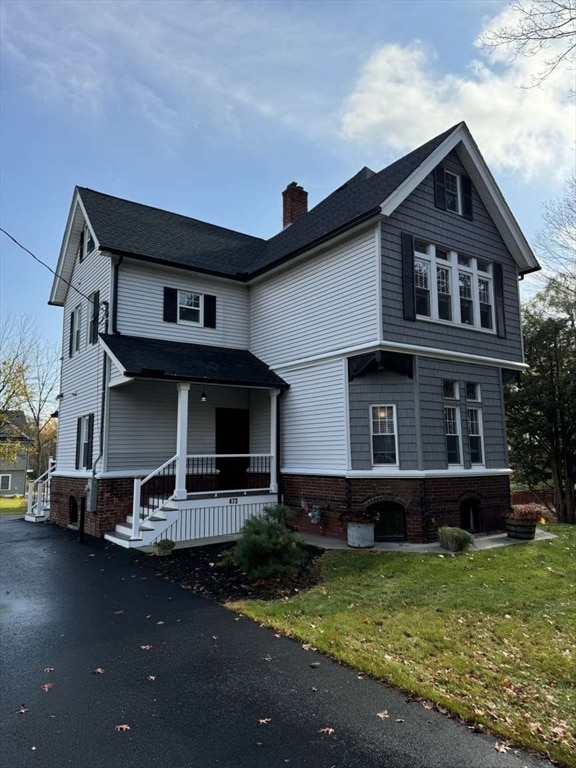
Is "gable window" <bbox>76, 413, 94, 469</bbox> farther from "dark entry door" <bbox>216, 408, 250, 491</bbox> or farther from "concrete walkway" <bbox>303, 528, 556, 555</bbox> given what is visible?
"concrete walkway" <bbox>303, 528, 556, 555</bbox>

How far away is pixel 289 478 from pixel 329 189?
39.3 ft

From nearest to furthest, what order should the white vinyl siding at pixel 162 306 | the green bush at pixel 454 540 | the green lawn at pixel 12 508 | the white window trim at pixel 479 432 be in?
the green bush at pixel 454 540
the white window trim at pixel 479 432
the white vinyl siding at pixel 162 306
the green lawn at pixel 12 508

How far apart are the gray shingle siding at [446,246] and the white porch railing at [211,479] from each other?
5.01 metres

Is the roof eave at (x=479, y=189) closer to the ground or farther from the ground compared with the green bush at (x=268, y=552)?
farther from the ground

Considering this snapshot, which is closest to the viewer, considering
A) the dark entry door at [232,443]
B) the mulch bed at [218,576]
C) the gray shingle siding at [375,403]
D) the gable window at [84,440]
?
the mulch bed at [218,576]

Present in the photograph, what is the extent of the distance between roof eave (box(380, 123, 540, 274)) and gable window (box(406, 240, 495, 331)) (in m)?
1.20

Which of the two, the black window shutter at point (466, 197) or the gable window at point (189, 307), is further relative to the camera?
the gable window at point (189, 307)

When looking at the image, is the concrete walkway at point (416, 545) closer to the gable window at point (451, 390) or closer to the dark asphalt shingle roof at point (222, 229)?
the gable window at point (451, 390)

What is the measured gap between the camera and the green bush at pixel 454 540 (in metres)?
9.71

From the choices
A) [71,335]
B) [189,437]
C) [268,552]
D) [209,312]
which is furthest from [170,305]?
[268,552]

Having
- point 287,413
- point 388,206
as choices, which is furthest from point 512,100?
point 287,413

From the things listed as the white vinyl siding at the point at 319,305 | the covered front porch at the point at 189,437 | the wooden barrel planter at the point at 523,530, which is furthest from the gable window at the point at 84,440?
the wooden barrel planter at the point at 523,530

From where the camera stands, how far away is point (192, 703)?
13.6ft

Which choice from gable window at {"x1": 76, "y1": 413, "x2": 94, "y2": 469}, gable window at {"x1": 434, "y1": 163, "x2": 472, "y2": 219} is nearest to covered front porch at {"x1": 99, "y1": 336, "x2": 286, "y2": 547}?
gable window at {"x1": 76, "y1": 413, "x2": 94, "y2": 469}
